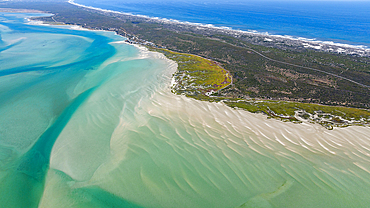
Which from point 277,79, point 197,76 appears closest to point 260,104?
point 277,79

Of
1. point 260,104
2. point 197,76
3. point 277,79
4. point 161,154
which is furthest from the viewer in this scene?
point 197,76

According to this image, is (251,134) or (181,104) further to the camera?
(181,104)

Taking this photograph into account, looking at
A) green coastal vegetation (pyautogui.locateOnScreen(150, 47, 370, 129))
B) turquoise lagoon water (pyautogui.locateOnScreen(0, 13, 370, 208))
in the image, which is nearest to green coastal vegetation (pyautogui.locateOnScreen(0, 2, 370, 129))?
green coastal vegetation (pyautogui.locateOnScreen(150, 47, 370, 129))

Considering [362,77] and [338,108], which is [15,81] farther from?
[362,77]

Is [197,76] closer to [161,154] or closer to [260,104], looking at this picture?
[260,104]

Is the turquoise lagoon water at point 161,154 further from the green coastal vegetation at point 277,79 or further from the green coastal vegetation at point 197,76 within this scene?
the green coastal vegetation at point 197,76

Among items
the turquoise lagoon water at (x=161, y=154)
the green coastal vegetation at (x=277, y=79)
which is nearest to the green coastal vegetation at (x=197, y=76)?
the green coastal vegetation at (x=277, y=79)

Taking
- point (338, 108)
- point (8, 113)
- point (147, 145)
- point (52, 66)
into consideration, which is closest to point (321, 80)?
point (338, 108)
